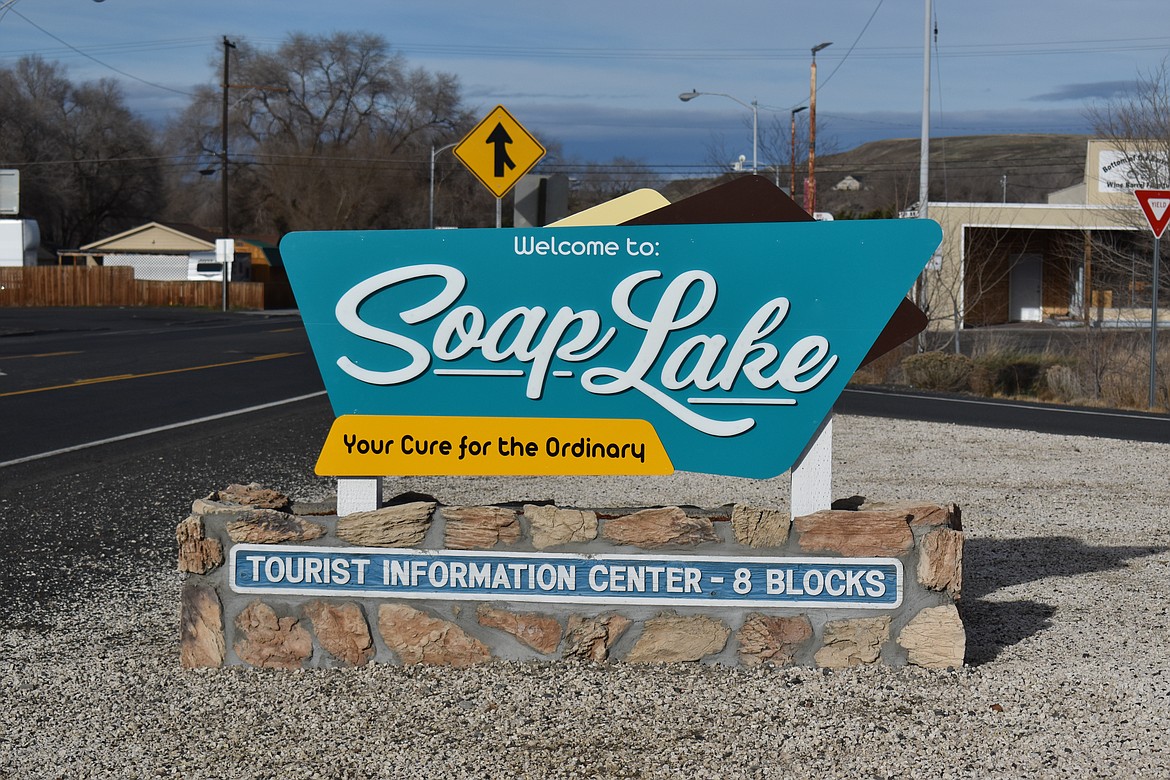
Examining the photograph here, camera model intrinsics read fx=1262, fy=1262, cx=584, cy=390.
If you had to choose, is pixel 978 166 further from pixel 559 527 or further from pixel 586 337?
pixel 559 527

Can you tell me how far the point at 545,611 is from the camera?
5.04m

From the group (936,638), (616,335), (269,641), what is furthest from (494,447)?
(936,638)

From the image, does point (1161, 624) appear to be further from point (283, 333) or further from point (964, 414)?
point (283, 333)

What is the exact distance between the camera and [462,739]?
4309 mm

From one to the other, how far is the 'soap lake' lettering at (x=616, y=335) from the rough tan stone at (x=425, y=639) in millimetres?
947

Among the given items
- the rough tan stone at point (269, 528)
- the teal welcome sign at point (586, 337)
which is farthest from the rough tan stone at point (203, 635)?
the teal welcome sign at point (586, 337)

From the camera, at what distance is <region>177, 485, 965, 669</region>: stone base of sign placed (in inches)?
196

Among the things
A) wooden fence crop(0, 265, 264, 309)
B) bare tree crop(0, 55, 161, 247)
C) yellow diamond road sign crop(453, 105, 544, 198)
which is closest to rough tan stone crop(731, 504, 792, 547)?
yellow diamond road sign crop(453, 105, 544, 198)

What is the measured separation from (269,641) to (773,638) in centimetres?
201

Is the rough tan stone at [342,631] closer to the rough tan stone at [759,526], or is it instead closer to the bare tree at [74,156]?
the rough tan stone at [759,526]

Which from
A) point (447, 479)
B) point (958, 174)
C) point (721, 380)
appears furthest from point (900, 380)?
point (958, 174)

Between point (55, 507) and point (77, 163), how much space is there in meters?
70.8

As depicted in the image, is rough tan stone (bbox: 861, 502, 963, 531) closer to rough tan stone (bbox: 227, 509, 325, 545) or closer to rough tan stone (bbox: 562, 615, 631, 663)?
rough tan stone (bbox: 562, 615, 631, 663)

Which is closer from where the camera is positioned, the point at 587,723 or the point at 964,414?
the point at 587,723
